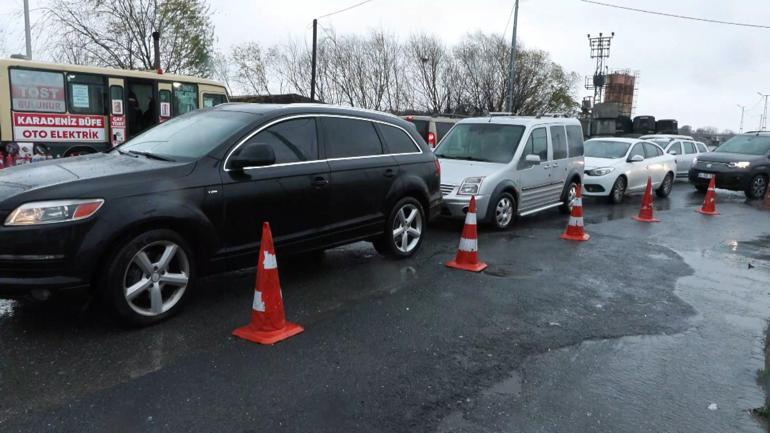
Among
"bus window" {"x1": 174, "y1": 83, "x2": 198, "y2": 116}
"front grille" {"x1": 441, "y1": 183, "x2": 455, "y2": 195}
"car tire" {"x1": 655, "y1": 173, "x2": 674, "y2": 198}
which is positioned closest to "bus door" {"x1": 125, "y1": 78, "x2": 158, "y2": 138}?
"bus window" {"x1": 174, "y1": 83, "x2": 198, "y2": 116}

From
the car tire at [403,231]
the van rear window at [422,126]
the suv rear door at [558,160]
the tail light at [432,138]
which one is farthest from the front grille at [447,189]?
the van rear window at [422,126]

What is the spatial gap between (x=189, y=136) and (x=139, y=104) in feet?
35.1


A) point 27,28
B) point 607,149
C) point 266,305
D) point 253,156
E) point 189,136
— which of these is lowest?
point 266,305

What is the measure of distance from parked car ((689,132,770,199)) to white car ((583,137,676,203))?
1160 millimetres

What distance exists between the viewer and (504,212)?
9.07m

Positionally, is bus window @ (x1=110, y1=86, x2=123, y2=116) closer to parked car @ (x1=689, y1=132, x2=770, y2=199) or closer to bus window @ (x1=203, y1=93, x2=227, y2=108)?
bus window @ (x1=203, y1=93, x2=227, y2=108)

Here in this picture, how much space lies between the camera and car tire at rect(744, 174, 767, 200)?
15.1 m

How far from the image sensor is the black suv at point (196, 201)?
3746mm

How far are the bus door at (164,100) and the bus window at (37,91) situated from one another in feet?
8.05

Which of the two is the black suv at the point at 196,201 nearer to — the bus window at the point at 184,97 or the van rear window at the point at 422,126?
the bus window at the point at 184,97

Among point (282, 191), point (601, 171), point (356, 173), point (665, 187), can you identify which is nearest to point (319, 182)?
point (282, 191)

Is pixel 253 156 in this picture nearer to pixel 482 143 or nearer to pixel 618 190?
pixel 482 143

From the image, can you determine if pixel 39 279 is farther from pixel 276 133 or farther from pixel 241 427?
pixel 276 133

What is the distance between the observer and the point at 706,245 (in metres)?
8.72
